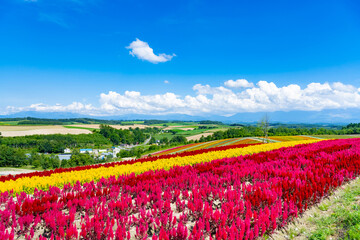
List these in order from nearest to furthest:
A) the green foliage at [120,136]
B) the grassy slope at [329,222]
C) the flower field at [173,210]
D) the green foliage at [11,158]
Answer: the flower field at [173,210] → the grassy slope at [329,222] → the green foliage at [11,158] → the green foliage at [120,136]

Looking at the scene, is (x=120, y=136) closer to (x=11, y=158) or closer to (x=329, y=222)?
(x=11, y=158)

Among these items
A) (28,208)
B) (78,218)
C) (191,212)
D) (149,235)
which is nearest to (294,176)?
(191,212)

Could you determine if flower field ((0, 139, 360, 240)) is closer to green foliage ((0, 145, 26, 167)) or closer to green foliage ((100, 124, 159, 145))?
green foliage ((0, 145, 26, 167))

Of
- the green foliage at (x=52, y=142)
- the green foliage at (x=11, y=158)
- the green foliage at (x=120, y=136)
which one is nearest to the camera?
the green foliage at (x=11, y=158)

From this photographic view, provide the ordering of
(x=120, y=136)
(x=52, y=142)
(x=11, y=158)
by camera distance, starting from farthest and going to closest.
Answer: (x=120, y=136), (x=52, y=142), (x=11, y=158)

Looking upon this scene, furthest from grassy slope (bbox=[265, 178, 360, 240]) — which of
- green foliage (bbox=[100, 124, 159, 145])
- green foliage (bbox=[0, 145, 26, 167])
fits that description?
green foliage (bbox=[100, 124, 159, 145])

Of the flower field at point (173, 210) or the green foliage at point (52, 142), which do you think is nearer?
the flower field at point (173, 210)

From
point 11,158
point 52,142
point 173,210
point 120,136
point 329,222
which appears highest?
point 329,222

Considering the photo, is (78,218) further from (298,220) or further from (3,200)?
→ (298,220)

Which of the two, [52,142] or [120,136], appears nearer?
[52,142]

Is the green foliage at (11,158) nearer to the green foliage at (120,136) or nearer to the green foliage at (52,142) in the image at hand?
the green foliage at (52,142)

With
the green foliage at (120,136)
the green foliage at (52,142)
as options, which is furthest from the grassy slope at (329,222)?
the green foliage at (120,136)

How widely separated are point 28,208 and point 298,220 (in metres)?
6.20

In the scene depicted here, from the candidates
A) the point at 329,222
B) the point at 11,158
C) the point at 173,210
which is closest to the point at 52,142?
the point at 11,158
